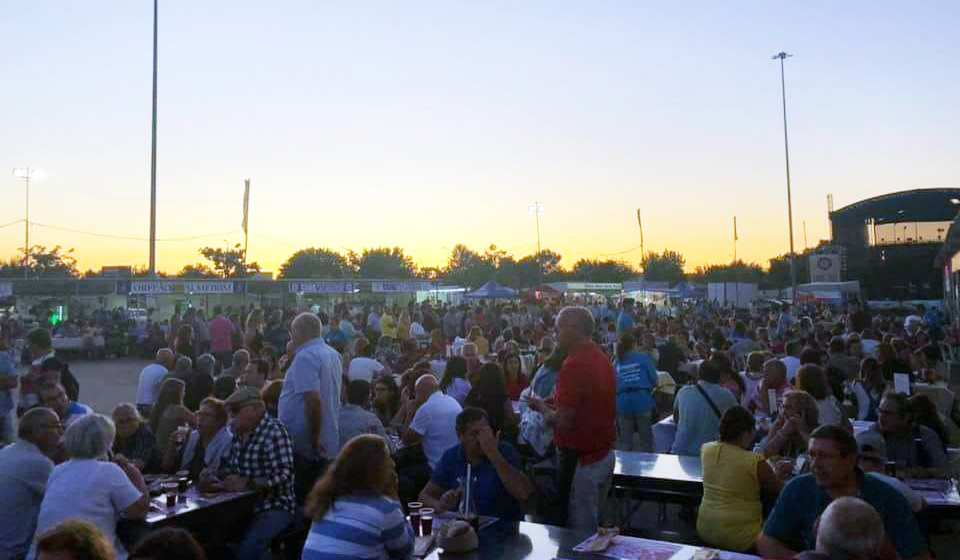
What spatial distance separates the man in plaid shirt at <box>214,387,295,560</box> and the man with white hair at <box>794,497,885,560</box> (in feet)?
10.8

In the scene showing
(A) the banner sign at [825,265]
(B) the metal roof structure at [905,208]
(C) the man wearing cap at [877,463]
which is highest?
(B) the metal roof structure at [905,208]

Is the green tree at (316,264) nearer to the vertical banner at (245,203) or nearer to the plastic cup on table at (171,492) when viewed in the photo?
the vertical banner at (245,203)

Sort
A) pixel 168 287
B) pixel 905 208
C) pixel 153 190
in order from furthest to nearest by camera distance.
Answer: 1. pixel 905 208
2. pixel 168 287
3. pixel 153 190

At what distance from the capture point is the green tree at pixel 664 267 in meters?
77.4

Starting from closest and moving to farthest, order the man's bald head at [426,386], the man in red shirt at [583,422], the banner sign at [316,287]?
the man in red shirt at [583,422]
the man's bald head at [426,386]
the banner sign at [316,287]

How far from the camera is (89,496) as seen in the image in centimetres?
373

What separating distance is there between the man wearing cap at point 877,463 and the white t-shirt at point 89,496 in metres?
3.63

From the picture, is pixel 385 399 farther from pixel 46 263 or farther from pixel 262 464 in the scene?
pixel 46 263

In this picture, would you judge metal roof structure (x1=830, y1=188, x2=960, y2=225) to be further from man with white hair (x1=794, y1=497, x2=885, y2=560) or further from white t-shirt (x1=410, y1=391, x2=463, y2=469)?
man with white hair (x1=794, y1=497, x2=885, y2=560)

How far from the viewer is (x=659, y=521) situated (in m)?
6.70

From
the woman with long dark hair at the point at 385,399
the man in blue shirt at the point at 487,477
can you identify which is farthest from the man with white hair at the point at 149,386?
the man in blue shirt at the point at 487,477

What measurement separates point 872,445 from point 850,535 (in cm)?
262

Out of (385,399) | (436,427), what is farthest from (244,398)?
(385,399)

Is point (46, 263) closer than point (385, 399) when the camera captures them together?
No
